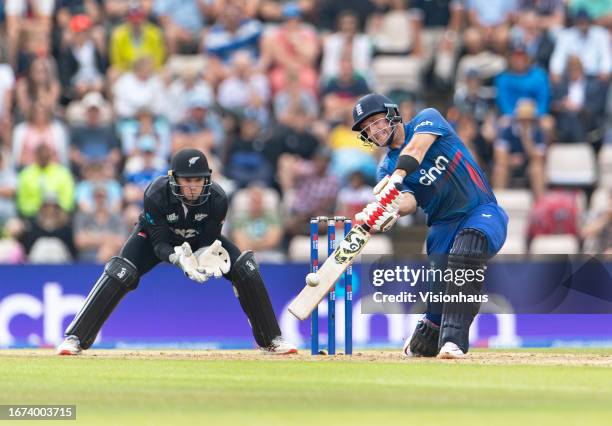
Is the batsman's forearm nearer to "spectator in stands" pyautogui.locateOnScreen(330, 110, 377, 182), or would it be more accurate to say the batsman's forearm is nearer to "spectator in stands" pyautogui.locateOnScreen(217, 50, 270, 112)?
"spectator in stands" pyautogui.locateOnScreen(330, 110, 377, 182)

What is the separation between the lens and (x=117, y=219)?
722 inches

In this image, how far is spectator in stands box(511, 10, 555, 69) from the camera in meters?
20.8

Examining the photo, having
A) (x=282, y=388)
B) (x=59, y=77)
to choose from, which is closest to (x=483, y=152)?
(x=59, y=77)

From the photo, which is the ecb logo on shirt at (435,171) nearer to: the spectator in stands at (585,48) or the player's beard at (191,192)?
the player's beard at (191,192)

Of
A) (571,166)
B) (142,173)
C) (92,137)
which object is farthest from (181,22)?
(571,166)

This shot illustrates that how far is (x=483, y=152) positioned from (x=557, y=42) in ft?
7.82

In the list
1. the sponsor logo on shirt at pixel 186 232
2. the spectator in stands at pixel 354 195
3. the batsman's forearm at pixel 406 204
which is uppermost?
the spectator in stands at pixel 354 195

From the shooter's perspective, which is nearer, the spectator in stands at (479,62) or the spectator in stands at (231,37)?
the spectator in stands at (479,62)

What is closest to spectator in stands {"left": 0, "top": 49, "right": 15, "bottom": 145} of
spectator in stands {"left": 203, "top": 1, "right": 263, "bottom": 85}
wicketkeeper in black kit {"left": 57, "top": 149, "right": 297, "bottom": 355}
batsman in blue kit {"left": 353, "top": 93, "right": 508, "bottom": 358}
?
spectator in stands {"left": 203, "top": 1, "right": 263, "bottom": 85}

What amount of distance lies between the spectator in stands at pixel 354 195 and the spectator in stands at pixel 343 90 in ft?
5.62

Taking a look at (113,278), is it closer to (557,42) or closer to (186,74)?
(186,74)

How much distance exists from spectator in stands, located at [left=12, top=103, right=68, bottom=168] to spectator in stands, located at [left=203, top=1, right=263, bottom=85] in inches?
99.9

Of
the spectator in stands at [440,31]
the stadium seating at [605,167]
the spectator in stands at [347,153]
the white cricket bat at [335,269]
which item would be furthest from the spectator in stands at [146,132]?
the white cricket bat at [335,269]

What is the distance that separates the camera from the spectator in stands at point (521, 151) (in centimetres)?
1936
